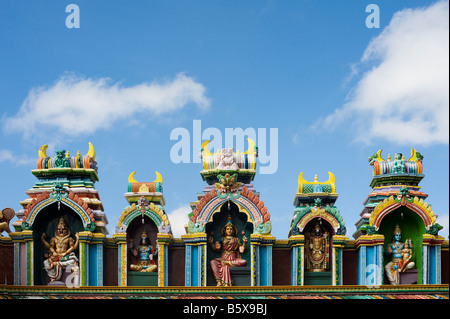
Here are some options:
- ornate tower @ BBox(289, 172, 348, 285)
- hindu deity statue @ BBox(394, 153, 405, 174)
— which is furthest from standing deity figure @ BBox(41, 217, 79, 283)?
hindu deity statue @ BBox(394, 153, 405, 174)

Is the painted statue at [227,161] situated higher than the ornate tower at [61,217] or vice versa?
the painted statue at [227,161]

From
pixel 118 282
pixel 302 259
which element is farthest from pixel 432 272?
pixel 118 282

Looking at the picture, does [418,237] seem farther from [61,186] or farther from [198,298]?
[61,186]

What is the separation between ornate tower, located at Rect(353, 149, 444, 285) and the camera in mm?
45625

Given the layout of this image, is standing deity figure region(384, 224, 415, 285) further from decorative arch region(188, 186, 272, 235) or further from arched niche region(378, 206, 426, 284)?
decorative arch region(188, 186, 272, 235)

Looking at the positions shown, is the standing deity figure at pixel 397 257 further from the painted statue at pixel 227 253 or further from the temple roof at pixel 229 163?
the temple roof at pixel 229 163

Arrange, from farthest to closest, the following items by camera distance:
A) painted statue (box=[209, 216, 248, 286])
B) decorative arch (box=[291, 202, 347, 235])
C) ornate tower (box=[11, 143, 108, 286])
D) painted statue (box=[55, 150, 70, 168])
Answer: painted statue (box=[55, 150, 70, 168]) < decorative arch (box=[291, 202, 347, 235]) < painted statue (box=[209, 216, 248, 286]) < ornate tower (box=[11, 143, 108, 286])

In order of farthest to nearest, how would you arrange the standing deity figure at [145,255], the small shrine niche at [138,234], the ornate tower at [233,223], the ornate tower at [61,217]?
the small shrine niche at [138,234] → the standing deity figure at [145,255] → the ornate tower at [61,217] → the ornate tower at [233,223]

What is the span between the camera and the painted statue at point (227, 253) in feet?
150

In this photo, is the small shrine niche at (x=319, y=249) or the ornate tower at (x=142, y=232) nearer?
the ornate tower at (x=142, y=232)

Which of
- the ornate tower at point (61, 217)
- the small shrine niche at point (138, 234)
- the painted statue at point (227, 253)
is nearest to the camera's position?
the ornate tower at point (61, 217)

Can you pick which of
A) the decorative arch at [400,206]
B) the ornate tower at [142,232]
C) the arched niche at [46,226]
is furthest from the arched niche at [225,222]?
the arched niche at [46,226]

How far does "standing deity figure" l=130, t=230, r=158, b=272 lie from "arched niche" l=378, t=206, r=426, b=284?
8.38 meters

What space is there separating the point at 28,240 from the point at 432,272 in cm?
1460
